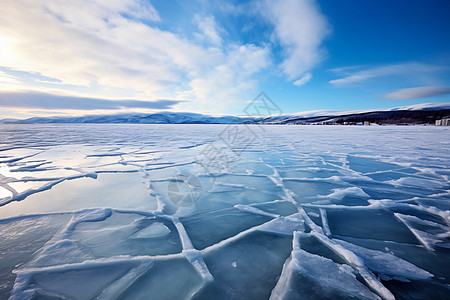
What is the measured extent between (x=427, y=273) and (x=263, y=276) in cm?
126

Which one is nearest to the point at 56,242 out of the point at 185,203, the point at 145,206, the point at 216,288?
the point at 145,206

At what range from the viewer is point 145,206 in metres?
2.66

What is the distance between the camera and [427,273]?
145cm

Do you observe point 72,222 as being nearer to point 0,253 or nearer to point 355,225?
point 0,253

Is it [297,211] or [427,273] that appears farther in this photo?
[297,211]

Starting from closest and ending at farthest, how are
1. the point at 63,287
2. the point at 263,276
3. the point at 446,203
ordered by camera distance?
the point at 63,287 → the point at 263,276 → the point at 446,203

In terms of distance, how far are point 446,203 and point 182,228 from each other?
3.68 metres

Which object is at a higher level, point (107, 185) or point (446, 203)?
point (107, 185)

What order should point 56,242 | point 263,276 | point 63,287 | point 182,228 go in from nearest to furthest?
1. point 63,287
2. point 263,276
3. point 56,242
4. point 182,228

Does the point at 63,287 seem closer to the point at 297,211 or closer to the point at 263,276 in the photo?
the point at 263,276

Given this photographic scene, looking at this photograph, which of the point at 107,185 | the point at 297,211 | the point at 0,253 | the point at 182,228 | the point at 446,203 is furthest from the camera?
the point at 107,185

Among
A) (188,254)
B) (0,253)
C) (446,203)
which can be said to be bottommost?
(446,203)

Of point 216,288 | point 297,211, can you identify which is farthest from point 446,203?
point 216,288

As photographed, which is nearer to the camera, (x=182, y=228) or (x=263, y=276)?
(x=263, y=276)
